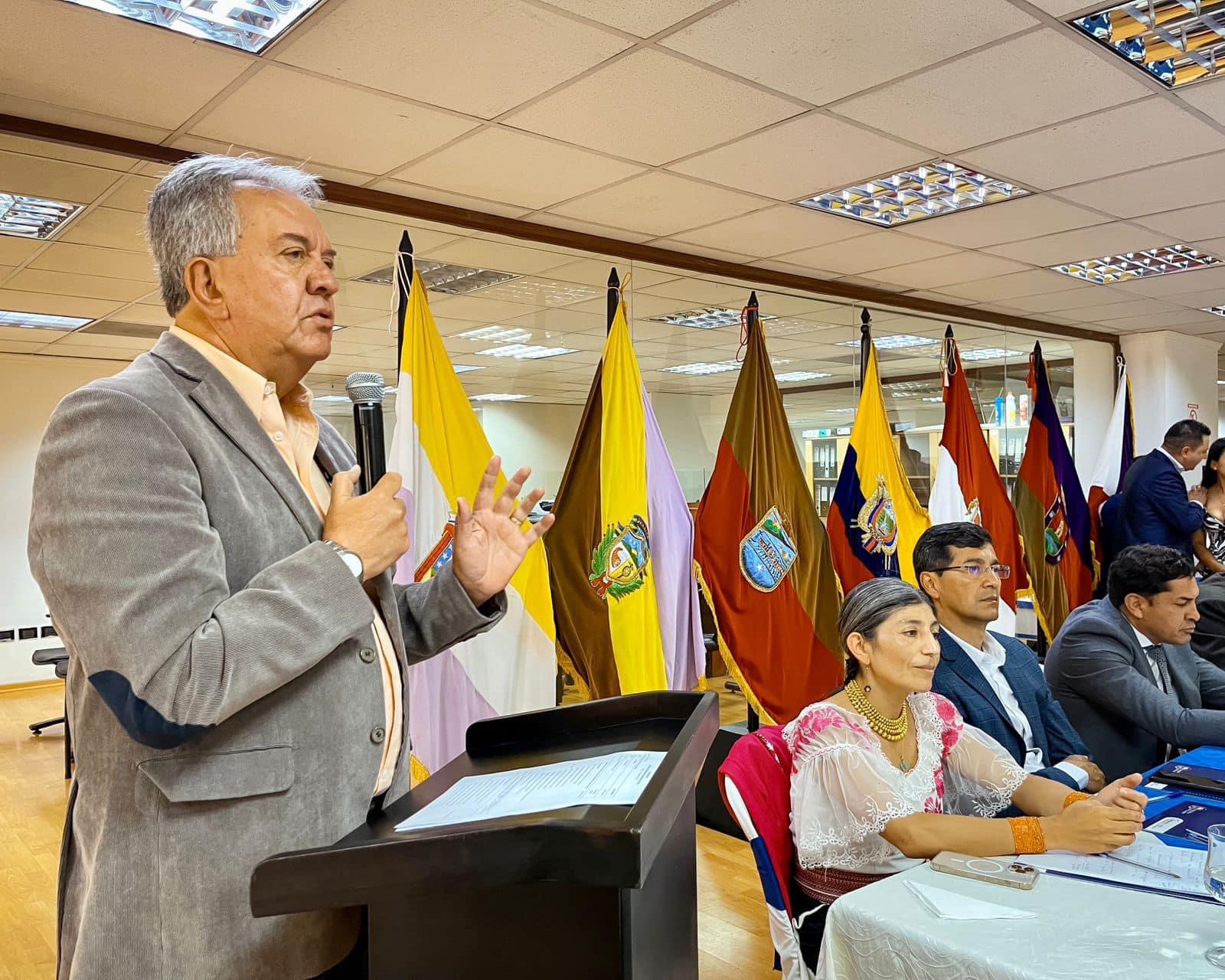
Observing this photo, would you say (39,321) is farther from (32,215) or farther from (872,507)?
(872,507)

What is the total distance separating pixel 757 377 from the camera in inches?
158

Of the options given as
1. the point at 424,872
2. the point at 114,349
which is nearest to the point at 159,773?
the point at 424,872

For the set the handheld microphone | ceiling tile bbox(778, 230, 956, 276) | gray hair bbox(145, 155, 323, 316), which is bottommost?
the handheld microphone

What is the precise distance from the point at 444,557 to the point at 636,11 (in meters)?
1.71

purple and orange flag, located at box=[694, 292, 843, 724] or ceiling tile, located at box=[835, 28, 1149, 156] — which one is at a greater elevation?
ceiling tile, located at box=[835, 28, 1149, 156]

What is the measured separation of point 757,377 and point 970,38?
→ 1.81 meters

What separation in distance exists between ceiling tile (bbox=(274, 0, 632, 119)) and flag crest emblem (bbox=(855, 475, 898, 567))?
2737mm

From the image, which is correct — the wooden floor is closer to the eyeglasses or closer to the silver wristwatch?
the eyeglasses

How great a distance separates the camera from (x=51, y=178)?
10.2 ft

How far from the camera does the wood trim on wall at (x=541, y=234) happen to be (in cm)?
279

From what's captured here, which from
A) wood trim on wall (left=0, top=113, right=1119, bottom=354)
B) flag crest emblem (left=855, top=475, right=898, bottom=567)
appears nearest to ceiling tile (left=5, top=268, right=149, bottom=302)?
wood trim on wall (left=0, top=113, right=1119, bottom=354)

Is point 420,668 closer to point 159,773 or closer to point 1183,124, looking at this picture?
point 159,773

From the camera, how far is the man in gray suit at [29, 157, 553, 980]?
0.80 meters

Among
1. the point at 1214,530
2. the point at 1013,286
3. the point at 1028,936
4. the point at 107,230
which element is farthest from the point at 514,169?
the point at 1214,530
